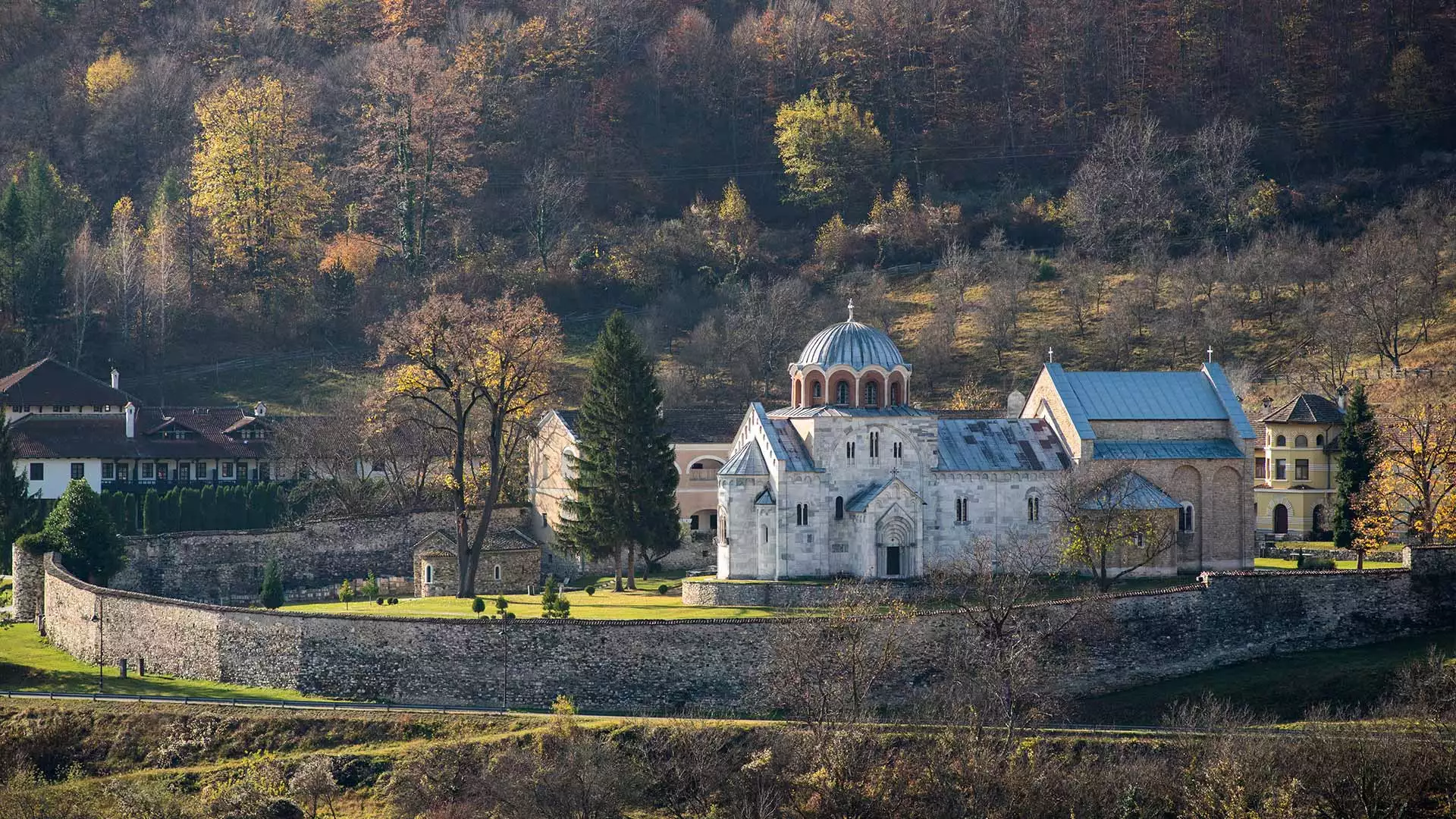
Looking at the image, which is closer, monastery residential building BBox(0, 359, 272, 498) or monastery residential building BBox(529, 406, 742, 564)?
monastery residential building BBox(0, 359, 272, 498)

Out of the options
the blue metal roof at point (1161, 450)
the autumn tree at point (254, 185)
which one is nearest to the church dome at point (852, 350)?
the blue metal roof at point (1161, 450)

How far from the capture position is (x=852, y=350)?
68.9 m

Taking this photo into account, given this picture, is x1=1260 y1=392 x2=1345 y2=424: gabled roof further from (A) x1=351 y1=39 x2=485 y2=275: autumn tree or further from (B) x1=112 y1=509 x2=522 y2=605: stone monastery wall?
(A) x1=351 y1=39 x2=485 y2=275: autumn tree

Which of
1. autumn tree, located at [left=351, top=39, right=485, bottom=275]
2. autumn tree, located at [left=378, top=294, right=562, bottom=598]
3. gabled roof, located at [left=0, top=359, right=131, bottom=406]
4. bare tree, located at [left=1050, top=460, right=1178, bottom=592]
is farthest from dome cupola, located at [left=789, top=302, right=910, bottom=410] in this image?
autumn tree, located at [left=351, top=39, right=485, bottom=275]

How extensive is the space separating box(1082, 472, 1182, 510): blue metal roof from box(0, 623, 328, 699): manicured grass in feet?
92.2

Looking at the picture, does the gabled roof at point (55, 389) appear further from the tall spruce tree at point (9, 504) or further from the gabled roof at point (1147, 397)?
the gabled roof at point (1147, 397)

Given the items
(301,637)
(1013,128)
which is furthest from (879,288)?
(301,637)

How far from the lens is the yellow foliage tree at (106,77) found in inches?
4823

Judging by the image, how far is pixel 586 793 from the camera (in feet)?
162

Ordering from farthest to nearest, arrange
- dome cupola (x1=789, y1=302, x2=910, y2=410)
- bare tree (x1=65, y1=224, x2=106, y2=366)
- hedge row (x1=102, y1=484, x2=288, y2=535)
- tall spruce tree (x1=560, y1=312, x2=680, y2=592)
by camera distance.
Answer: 1. bare tree (x1=65, y1=224, x2=106, y2=366)
2. hedge row (x1=102, y1=484, x2=288, y2=535)
3. tall spruce tree (x1=560, y1=312, x2=680, y2=592)
4. dome cupola (x1=789, y1=302, x2=910, y2=410)

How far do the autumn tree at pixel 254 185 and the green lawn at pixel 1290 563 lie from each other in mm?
56243

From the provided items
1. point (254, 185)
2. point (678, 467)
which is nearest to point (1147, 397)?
point (678, 467)

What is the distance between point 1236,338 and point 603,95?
1879 inches

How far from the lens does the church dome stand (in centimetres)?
6875
